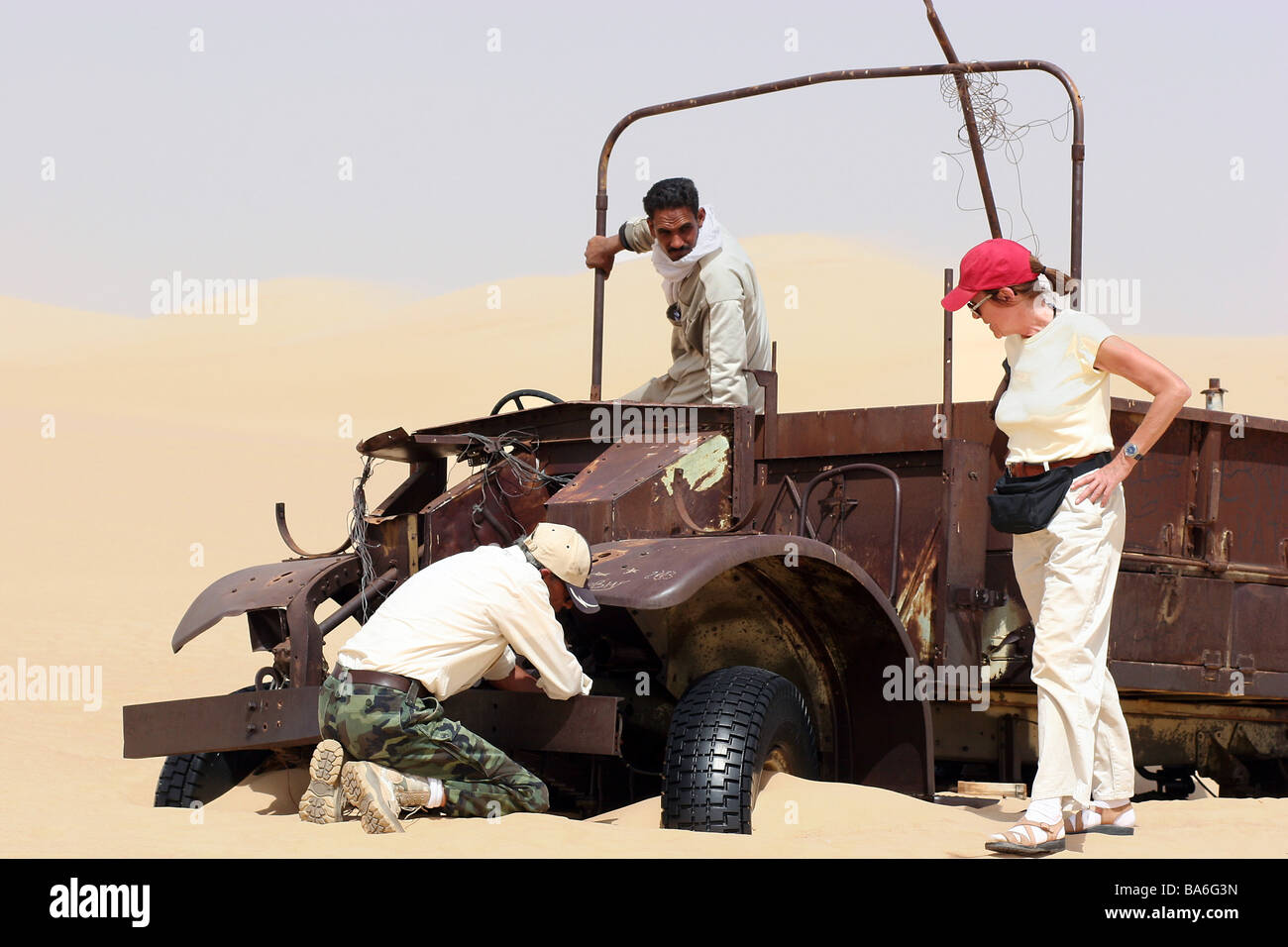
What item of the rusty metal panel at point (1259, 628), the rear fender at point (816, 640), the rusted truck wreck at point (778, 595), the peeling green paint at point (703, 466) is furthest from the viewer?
the rusty metal panel at point (1259, 628)

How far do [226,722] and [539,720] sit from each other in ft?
3.88

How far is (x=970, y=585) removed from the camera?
6922 millimetres

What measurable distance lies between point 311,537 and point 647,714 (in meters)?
18.8

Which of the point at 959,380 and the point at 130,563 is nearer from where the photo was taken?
the point at 959,380

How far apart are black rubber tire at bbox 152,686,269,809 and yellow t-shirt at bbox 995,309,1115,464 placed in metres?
3.35

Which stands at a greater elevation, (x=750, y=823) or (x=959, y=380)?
(x=959, y=380)

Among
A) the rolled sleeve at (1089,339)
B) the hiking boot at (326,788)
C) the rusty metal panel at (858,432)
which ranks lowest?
the hiking boot at (326,788)

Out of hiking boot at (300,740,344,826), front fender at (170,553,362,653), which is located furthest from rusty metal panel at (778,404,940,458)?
hiking boot at (300,740,344,826)

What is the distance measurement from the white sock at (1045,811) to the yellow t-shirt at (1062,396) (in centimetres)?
112

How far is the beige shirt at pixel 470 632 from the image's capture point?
5.84 m

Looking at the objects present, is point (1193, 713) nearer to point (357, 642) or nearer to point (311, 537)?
point (357, 642)

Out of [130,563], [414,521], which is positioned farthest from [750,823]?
[130,563]

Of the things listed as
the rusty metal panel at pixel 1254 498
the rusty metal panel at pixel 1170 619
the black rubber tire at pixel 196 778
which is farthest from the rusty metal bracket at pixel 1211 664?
the black rubber tire at pixel 196 778

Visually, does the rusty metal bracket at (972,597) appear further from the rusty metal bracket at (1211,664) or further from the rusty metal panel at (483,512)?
the rusty metal panel at (483,512)
